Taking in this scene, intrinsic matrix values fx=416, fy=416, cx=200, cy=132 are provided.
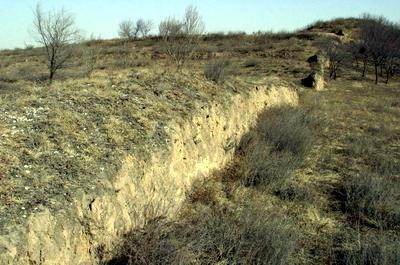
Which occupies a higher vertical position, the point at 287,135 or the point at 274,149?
the point at 287,135

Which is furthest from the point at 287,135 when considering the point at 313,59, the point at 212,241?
the point at 313,59

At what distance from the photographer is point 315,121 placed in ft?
44.5

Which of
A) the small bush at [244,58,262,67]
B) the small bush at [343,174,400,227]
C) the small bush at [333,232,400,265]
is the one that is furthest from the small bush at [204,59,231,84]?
the small bush at [244,58,262,67]

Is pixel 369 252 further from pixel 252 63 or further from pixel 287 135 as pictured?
pixel 252 63

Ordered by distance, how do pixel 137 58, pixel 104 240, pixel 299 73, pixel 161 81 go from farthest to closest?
pixel 137 58 → pixel 299 73 → pixel 161 81 → pixel 104 240

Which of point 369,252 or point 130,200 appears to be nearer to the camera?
point 130,200

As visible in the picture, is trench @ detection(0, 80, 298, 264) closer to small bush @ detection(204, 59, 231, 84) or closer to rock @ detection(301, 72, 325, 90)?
small bush @ detection(204, 59, 231, 84)

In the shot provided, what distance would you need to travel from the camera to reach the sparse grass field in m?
4.93

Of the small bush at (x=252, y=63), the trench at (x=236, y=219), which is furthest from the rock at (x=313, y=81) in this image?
the trench at (x=236, y=219)

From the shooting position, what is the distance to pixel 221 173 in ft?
28.5

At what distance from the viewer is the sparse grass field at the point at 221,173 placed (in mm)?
4930

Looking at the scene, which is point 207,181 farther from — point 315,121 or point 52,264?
point 315,121

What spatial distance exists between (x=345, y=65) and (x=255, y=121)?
69.1 ft

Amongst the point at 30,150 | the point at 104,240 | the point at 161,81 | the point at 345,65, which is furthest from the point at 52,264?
the point at 345,65
